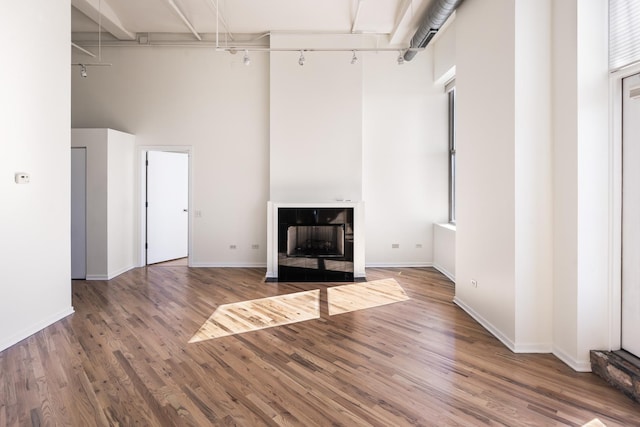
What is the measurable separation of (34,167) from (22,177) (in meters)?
0.21

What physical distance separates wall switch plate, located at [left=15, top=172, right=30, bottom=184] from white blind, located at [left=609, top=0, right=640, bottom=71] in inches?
196

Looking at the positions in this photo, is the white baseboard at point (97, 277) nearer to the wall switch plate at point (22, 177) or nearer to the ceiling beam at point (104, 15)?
the wall switch plate at point (22, 177)

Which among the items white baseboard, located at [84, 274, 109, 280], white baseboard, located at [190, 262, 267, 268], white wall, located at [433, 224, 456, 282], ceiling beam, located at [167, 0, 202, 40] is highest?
ceiling beam, located at [167, 0, 202, 40]

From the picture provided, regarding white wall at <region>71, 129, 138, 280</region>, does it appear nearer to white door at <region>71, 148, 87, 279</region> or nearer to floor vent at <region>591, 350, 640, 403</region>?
white door at <region>71, 148, 87, 279</region>

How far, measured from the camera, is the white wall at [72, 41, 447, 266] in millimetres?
6316

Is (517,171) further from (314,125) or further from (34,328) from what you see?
(34,328)

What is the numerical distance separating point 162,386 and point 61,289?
7.40 ft

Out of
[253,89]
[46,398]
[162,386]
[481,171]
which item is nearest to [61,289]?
[46,398]

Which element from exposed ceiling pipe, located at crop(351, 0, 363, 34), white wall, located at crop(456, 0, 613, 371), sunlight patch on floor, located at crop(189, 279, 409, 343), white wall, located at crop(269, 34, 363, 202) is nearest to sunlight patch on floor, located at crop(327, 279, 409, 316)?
sunlight patch on floor, located at crop(189, 279, 409, 343)

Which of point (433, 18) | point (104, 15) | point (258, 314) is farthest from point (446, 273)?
point (104, 15)

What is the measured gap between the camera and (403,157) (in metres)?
6.39

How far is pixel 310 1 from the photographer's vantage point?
5.14m

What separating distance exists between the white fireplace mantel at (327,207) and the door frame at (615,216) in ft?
11.0

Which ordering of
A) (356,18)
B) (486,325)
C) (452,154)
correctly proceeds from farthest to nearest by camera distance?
(452,154) < (356,18) < (486,325)
